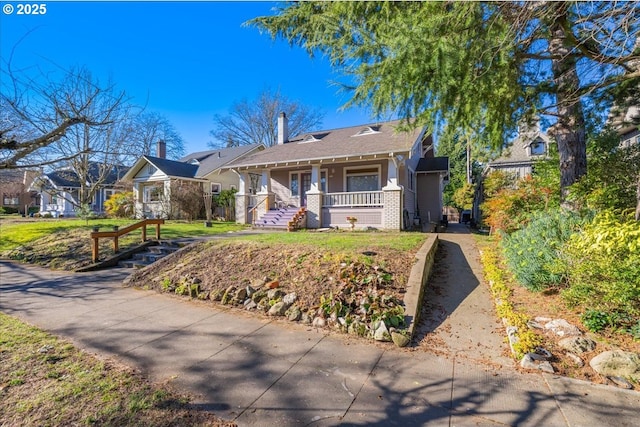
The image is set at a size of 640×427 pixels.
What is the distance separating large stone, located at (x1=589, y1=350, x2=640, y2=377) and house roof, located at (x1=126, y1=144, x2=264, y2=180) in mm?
21851

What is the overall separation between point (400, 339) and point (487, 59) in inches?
170

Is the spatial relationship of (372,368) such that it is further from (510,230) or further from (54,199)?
(54,199)

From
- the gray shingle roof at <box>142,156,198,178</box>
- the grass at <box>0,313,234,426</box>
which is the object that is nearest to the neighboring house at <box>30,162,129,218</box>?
the gray shingle roof at <box>142,156,198,178</box>

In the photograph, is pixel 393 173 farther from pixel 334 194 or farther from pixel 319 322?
pixel 319 322

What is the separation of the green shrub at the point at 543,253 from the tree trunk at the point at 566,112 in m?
1.41


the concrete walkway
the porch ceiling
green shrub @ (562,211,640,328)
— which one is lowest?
the concrete walkway

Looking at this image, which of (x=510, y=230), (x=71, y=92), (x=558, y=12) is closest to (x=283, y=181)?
(x=71, y=92)

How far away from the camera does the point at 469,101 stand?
488 centimetres

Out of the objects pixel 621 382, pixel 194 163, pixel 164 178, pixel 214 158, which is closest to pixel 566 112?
pixel 621 382

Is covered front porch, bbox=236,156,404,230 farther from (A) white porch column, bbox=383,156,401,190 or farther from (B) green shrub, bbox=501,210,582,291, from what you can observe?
(B) green shrub, bbox=501,210,582,291

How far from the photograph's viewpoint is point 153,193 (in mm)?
22375

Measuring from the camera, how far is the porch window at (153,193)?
2133 centimetres

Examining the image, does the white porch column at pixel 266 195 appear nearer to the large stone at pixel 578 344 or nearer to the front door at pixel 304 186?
the front door at pixel 304 186

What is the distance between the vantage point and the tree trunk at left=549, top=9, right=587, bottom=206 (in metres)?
4.89
